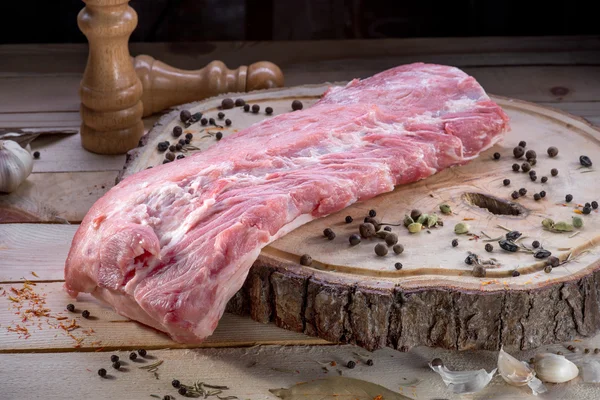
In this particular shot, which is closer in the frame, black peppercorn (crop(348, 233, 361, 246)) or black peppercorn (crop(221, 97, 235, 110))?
black peppercorn (crop(348, 233, 361, 246))

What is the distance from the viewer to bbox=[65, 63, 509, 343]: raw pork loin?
2885 millimetres

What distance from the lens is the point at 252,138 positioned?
350 centimetres

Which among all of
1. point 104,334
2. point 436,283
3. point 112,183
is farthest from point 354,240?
point 112,183

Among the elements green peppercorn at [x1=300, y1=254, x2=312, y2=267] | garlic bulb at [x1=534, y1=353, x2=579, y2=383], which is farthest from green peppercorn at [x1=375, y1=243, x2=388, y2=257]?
garlic bulb at [x1=534, y1=353, x2=579, y2=383]

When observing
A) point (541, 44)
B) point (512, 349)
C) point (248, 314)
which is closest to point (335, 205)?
point (248, 314)

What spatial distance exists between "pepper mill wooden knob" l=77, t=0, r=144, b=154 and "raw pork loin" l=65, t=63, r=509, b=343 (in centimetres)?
96

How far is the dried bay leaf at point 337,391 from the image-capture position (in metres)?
2.84

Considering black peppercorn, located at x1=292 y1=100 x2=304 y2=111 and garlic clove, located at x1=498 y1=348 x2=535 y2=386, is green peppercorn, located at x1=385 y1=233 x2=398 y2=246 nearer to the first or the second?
garlic clove, located at x1=498 y1=348 x2=535 y2=386

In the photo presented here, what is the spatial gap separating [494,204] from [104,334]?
1.51 m

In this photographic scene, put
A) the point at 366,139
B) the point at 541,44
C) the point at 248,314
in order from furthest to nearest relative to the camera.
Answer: the point at 541,44 → the point at 366,139 → the point at 248,314

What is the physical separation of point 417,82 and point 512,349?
1.31m

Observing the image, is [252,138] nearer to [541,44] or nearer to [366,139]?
[366,139]

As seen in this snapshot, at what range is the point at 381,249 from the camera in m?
3.00

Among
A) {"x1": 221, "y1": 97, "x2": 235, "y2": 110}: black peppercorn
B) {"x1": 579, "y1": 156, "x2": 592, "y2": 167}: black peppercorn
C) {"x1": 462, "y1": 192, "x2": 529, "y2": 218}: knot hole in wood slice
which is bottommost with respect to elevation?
{"x1": 462, "y1": 192, "x2": 529, "y2": 218}: knot hole in wood slice
